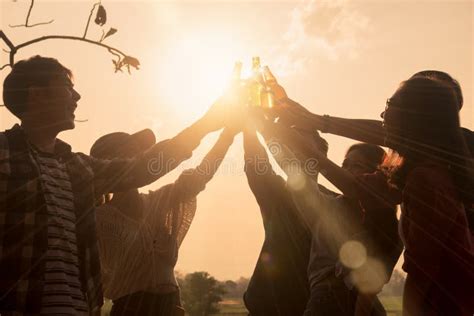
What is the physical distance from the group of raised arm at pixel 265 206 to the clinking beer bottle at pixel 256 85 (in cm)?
12

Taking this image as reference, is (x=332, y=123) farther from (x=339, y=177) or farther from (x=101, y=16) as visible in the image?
(x=101, y=16)

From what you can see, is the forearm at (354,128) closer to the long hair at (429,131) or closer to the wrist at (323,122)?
the wrist at (323,122)

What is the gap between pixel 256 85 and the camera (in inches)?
222

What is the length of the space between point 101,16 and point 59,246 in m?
2.38

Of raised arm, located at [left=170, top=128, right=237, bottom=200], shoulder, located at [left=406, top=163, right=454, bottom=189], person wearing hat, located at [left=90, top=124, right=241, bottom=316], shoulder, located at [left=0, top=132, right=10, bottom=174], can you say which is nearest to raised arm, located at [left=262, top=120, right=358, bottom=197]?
raised arm, located at [left=170, top=128, right=237, bottom=200]

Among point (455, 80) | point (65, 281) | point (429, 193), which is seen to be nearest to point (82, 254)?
point (65, 281)

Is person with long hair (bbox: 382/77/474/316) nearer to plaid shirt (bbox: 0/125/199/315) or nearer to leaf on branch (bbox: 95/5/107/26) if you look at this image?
plaid shirt (bbox: 0/125/199/315)

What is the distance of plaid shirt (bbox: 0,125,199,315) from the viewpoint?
9.42 feet

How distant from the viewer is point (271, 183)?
16.2 feet

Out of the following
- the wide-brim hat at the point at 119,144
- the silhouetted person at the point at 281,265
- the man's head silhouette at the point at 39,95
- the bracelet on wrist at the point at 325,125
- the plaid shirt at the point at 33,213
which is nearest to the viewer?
the plaid shirt at the point at 33,213

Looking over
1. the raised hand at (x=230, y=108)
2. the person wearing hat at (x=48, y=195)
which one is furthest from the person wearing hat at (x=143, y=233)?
the person wearing hat at (x=48, y=195)

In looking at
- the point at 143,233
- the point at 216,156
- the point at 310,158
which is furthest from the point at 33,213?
→ the point at 216,156

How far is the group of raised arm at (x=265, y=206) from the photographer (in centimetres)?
269

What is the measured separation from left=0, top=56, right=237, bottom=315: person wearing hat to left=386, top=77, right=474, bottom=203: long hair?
1763 mm
